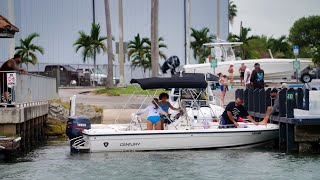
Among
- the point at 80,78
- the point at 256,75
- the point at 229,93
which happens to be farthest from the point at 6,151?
the point at 80,78

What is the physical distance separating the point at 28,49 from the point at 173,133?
42.4 m

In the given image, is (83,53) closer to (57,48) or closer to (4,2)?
(57,48)

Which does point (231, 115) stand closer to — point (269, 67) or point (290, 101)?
point (290, 101)

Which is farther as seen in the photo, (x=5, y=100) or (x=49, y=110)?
(x=49, y=110)

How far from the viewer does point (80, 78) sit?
61938mm

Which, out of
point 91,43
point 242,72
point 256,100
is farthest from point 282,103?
point 91,43

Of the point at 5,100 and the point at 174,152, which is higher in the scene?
the point at 5,100

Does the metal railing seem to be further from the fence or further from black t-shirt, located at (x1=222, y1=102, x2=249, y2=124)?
the fence

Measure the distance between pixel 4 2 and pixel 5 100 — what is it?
131 ft

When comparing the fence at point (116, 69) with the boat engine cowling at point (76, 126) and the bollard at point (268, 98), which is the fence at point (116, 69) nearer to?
the bollard at point (268, 98)

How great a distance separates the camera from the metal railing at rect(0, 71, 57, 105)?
83.8 ft

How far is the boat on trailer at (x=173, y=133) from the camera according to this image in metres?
25.9

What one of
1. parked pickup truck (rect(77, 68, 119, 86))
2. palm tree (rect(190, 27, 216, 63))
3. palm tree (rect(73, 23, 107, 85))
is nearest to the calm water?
parked pickup truck (rect(77, 68, 119, 86))

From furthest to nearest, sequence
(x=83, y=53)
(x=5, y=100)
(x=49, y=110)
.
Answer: (x=83, y=53) → (x=49, y=110) → (x=5, y=100)
